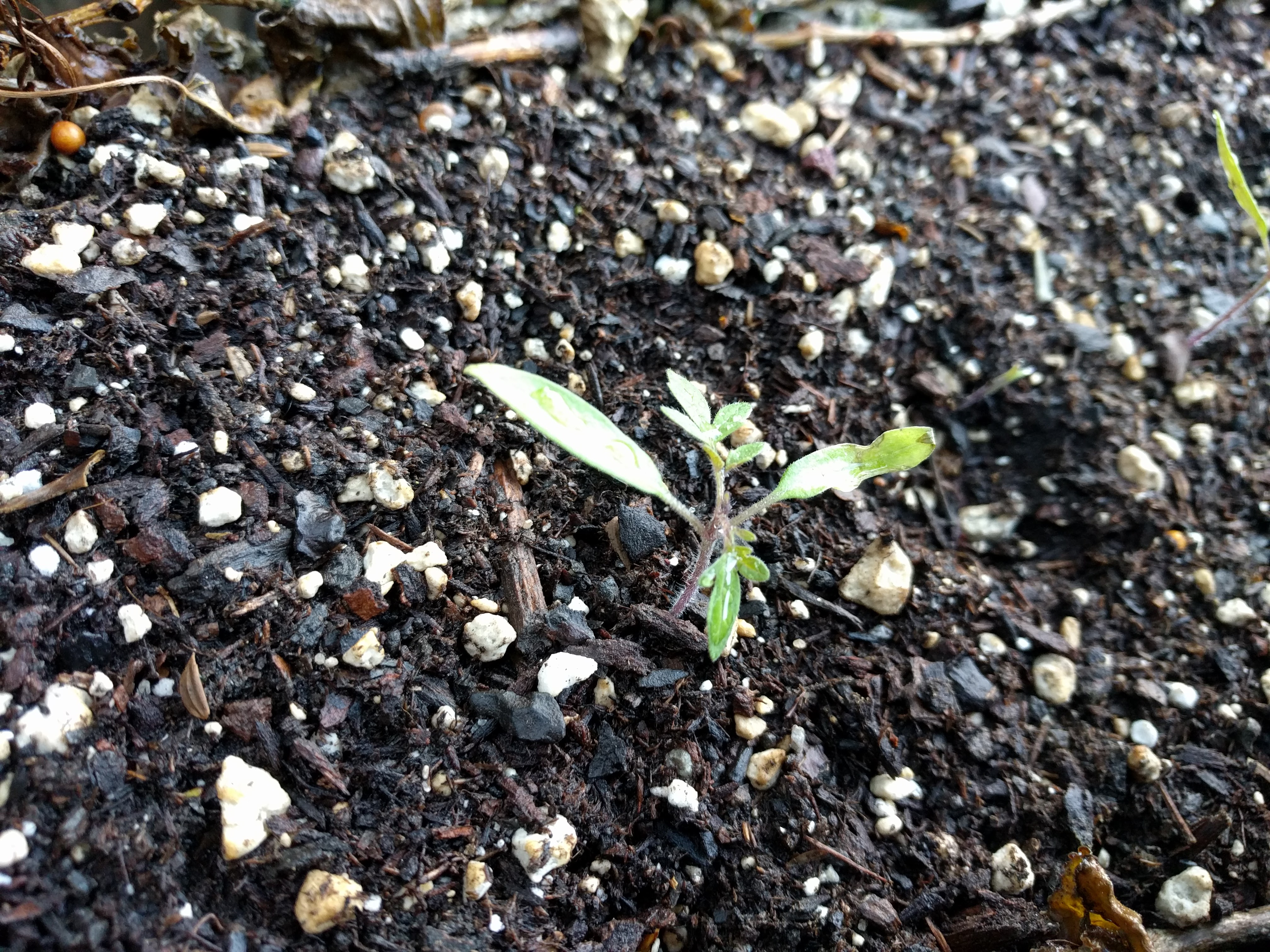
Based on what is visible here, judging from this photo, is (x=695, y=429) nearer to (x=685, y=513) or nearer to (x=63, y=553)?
(x=685, y=513)

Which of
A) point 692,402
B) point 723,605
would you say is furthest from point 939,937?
point 692,402

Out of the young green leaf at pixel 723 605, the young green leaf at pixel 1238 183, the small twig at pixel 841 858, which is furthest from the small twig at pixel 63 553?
the young green leaf at pixel 1238 183

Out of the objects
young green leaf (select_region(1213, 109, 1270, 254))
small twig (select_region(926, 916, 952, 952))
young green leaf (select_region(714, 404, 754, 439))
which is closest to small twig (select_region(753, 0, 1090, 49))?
young green leaf (select_region(1213, 109, 1270, 254))

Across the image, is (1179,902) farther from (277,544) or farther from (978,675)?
(277,544)

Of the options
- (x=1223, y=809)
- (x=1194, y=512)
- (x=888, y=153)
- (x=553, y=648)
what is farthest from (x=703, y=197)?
(x=1223, y=809)

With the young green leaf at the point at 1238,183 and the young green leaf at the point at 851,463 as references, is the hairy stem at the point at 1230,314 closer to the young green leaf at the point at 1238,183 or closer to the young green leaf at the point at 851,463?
the young green leaf at the point at 1238,183

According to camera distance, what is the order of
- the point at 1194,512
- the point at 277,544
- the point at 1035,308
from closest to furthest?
the point at 277,544 < the point at 1194,512 < the point at 1035,308

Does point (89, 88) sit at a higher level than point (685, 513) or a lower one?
higher
